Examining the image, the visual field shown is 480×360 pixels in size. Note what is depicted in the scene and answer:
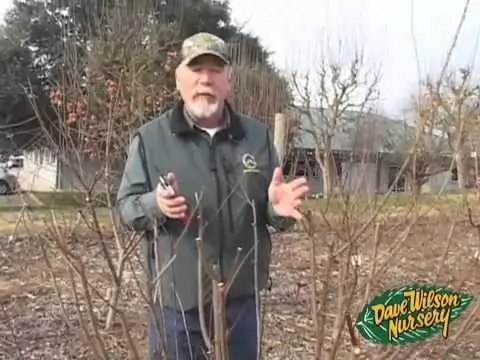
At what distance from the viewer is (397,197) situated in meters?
3.42

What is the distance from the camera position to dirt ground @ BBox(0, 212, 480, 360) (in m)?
3.10

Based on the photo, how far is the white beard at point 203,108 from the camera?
68.9 inches

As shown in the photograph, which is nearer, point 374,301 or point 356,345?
point 374,301

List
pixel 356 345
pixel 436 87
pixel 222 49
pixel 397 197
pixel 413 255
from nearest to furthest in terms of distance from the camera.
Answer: pixel 356 345
pixel 222 49
pixel 436 87
pixel 397 197
pixel 413 255

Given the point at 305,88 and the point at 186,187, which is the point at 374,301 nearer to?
the point at 186,187

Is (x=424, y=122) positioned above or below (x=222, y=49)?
below

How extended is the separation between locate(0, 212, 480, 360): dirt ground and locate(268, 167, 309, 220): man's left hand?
2.15 ft

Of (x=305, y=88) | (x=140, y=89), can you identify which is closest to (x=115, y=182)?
(x=140, y=89)

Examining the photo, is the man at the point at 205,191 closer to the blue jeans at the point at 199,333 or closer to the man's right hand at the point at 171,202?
the blue jeans at the point at 199,333

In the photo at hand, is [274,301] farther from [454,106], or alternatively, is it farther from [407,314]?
[407,314]

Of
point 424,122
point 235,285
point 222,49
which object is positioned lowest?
point 235,285

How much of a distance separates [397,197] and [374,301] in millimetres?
2145

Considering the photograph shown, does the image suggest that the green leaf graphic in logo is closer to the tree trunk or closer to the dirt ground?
the dirt ground

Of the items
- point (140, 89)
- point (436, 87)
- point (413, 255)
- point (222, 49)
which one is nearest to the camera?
point (222, 49)
